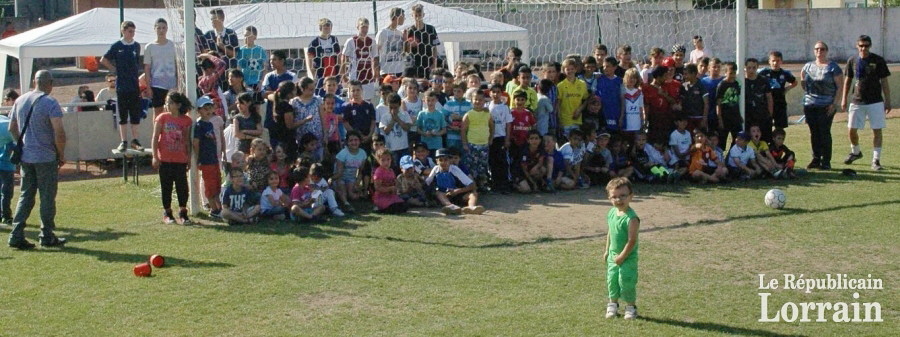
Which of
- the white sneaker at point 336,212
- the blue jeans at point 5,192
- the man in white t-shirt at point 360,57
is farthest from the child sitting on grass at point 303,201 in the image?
the man in white t-shirt at point 360,57

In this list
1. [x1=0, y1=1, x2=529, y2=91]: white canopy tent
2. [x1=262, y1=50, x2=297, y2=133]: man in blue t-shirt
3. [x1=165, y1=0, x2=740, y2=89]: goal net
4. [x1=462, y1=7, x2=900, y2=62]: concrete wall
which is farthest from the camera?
[x1=462, y1=7, x2=900, y2=62]: concrete wall

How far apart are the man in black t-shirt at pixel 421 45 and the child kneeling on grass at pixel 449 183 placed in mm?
3263

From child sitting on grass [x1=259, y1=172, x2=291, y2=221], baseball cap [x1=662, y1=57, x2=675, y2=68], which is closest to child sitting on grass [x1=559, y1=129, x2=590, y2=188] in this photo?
baseball cap [x1=662, y1=57, x2=675, y2=68]

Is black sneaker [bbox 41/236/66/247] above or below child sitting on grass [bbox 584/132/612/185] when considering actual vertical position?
below

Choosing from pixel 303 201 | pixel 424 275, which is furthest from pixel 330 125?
pixel 424 275

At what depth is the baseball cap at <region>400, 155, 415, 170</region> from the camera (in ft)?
40.8

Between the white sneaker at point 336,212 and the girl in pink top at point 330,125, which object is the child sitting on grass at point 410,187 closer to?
the white sneaker at point 336,212

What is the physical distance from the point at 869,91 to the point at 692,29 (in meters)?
13.9

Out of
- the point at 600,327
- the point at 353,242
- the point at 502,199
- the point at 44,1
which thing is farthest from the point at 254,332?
→ the point at 44,1

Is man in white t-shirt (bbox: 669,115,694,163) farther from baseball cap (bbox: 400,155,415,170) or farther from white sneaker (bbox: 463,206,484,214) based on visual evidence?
baseball cap (bbox: 400,155,415,170)

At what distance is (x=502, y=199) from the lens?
13.0 meters

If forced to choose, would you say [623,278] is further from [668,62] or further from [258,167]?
[668,62]

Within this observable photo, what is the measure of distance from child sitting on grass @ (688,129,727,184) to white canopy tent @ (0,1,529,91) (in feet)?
23.2

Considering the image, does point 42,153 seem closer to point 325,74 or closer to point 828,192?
point 325,74
